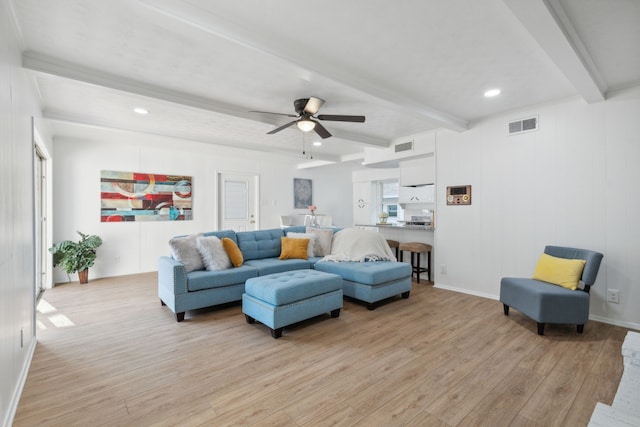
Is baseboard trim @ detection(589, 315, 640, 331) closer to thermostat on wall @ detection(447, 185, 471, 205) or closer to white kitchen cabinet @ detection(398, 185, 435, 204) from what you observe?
thermostat on wall @ detection(447, 185, 471, 205)

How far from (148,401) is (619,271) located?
4.40m

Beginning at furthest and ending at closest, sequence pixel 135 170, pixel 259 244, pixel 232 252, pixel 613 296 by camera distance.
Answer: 1. pixel 135 170
2. pixel 259 244
3. pixel 232 252
4. pixel 613 296

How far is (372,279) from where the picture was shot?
357 cm

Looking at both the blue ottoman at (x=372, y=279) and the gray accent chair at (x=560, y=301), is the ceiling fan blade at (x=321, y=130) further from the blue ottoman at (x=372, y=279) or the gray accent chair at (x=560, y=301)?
the gray accent chair at (x=560, y=301)

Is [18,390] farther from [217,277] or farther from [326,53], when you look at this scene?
[326,53]

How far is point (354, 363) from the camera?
2348 mm

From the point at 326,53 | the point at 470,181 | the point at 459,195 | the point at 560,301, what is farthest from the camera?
the point at 459,195

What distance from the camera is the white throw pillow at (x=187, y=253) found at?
Answer: 11.5ft

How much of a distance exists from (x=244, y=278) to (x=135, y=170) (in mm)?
3592

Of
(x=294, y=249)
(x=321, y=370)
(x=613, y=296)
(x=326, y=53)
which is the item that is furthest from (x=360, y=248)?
(x=613, y=296)

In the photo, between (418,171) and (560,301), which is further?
(418,171)

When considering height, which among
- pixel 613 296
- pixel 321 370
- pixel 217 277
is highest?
pixel 217 277

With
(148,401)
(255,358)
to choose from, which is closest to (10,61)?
(148,401)

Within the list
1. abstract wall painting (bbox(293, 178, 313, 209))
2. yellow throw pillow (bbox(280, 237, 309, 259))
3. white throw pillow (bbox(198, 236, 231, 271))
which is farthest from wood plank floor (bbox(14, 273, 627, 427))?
abstract wall painting (bbox(293, 178, 313, 209))
